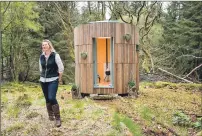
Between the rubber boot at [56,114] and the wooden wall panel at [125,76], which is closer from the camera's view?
the rubber boot at [56,114]

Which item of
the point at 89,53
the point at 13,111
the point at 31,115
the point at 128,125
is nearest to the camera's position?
the point at 128,125

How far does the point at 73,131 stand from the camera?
4715 mm

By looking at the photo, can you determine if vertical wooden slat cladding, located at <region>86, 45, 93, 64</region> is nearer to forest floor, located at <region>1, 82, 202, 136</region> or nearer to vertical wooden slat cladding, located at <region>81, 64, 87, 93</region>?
vertical wooden slat cladding, located at <region>81, 64, 87, 93</region>

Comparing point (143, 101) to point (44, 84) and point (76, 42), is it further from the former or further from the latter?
point (44, 84)

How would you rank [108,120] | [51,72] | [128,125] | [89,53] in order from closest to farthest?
[128,125], [51,72], [108,120], [89,53]

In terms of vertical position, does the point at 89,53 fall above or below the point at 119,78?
above

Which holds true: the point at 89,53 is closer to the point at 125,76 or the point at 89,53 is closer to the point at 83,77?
the point at 83,77

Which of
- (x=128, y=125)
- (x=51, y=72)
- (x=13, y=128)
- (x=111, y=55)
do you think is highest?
(x=111, y=55)

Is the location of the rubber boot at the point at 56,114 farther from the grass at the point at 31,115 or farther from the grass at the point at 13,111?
the grass at the point at 13,111

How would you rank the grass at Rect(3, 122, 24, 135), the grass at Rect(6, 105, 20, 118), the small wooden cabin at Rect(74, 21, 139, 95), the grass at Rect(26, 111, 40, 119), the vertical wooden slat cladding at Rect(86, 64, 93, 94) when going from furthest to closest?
1. the vertical wooden slat cladding at Rect(86, 64, 93, 94)
2. the small wooden cabin at Rect(74, 21, 139, 95)
3. the grass at Rect(6, 105, 20, 118)
4. the grass at Rect(26, 111, 40, 119)
5. the grass at Rect(3, 122, 24, 135)

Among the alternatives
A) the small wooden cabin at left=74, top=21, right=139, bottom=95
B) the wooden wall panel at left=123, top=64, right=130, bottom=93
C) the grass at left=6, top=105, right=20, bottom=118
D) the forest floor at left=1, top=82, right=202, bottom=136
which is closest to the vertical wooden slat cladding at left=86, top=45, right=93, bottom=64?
the small wooden cabin at left=74, top=21, right=139, bottom=95

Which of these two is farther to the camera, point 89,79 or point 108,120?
point 89,79

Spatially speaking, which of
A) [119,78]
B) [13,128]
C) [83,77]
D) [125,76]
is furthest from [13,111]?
[125,76]

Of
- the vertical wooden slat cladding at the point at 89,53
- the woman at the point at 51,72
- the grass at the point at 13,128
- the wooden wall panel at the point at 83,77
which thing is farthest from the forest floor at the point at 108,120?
the vertical wooden slat cladding at the point at 89,53
